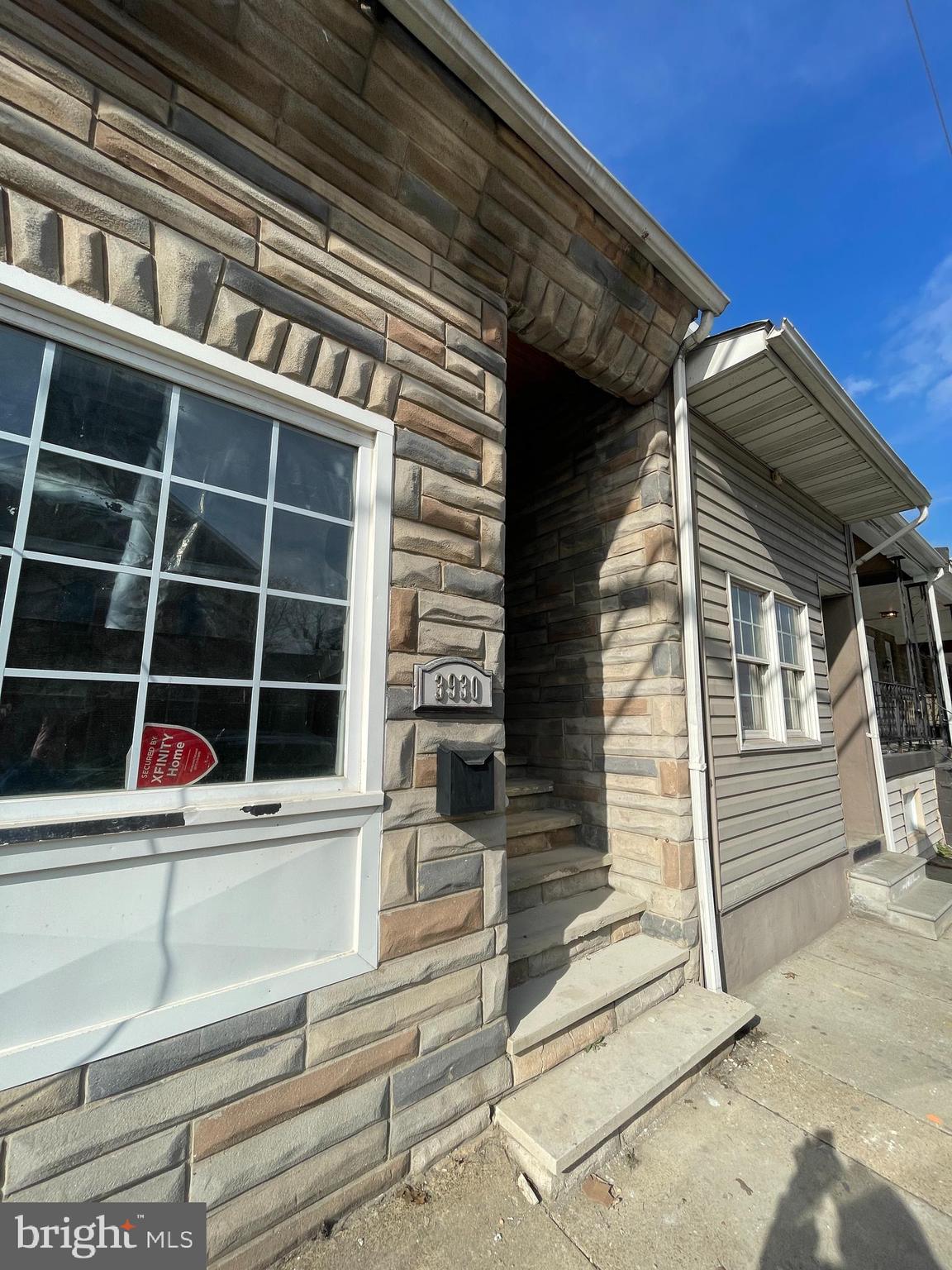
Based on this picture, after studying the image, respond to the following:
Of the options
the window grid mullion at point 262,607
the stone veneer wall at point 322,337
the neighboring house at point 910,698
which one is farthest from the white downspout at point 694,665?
the neighboring house at point 910,698

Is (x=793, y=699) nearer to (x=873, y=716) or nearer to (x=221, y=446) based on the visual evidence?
(x=873, y=716)

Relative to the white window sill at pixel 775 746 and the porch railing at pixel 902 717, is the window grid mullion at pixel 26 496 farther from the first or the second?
the porch railing at pixel 902 717

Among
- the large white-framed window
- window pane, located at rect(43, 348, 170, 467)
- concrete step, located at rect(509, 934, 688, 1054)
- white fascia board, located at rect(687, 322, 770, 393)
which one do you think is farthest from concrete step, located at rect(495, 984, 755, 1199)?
white fascia board, located at rect(687, 322, 770, 393)

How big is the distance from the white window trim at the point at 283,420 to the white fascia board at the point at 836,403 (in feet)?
8.91

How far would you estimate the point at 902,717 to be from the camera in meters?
7.26

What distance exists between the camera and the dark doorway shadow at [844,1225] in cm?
171

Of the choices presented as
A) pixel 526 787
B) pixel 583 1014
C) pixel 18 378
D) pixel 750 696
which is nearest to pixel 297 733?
pixel 18 378

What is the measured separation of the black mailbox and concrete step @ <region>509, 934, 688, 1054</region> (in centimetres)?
97

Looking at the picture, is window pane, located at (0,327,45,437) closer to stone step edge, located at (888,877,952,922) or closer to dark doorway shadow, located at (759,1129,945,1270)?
dark doorway shadow, located at (759,1129,945,1270)

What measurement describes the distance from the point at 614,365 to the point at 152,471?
265cm

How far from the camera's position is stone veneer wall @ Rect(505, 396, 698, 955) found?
3.25m

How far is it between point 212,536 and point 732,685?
137 inches

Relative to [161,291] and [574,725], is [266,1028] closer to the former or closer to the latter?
[161,291]

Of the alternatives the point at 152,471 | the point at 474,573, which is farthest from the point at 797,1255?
the point at 152,471
